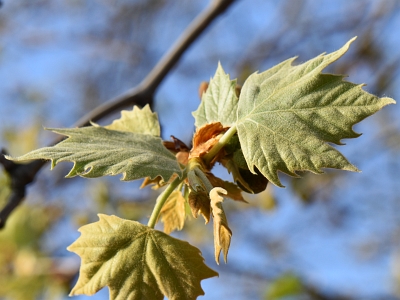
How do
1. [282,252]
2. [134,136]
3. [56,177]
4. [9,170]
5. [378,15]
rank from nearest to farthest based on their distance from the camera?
[134,136], [9,170], [378,15], [56,177], [282,252]

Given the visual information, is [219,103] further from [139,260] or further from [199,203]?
[139,260]

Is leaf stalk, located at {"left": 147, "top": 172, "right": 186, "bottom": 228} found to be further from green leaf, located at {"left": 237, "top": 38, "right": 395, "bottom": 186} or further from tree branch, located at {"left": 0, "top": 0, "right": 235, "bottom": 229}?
tree branch, located at {"left": 0, "top": 0, "right": 235, "bottom": 229}

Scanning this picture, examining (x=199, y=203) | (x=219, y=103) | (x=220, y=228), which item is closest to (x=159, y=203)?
(x=199, y=203)

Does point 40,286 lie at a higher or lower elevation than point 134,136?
higher

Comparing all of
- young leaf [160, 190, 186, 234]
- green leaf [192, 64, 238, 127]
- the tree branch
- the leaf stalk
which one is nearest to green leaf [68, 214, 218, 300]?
the leaf stalk

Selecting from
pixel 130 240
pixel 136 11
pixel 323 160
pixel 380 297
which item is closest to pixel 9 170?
pixel 130 240

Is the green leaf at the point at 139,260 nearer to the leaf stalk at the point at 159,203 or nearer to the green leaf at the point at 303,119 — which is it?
the leaf stalk at the point at 159,203

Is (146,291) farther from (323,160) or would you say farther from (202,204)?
(323,160)

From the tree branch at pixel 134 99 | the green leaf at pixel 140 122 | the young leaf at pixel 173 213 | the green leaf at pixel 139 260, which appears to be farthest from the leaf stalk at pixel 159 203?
the tree branch at pixel 134 99
